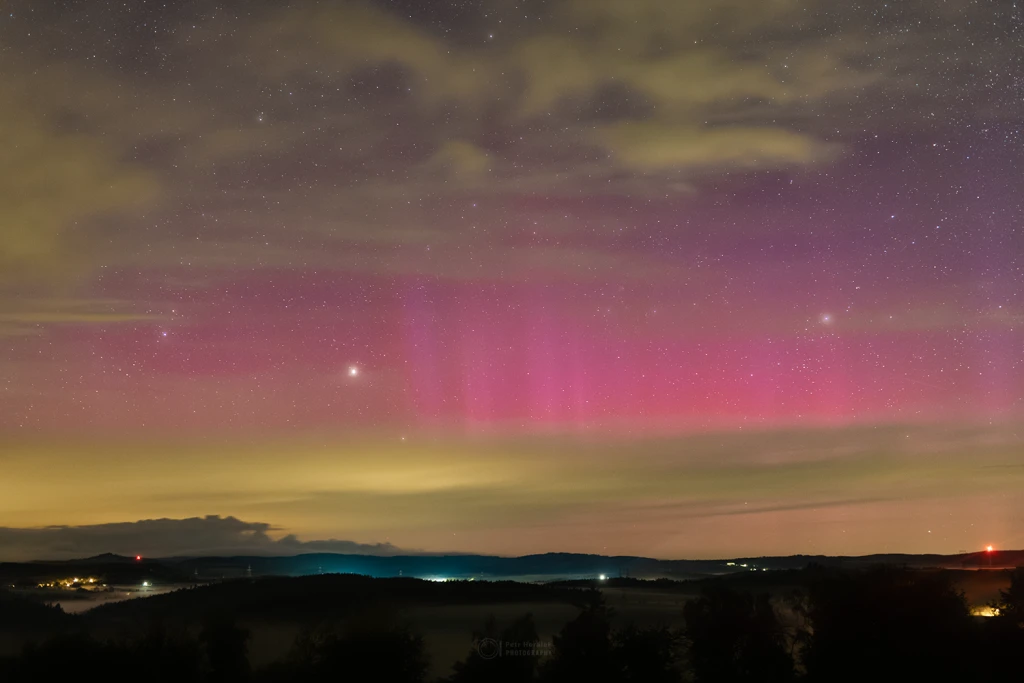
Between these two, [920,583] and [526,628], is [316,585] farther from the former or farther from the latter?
[920,583]

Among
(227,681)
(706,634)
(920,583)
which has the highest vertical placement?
(920,583)

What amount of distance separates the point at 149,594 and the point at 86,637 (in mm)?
25182

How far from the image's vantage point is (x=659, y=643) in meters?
45.3

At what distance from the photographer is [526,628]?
150 ft

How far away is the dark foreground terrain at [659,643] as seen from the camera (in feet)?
135

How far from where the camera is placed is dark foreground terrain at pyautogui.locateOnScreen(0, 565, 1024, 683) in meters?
41.1

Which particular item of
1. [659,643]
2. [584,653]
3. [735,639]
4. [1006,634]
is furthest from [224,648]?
[1006,634]

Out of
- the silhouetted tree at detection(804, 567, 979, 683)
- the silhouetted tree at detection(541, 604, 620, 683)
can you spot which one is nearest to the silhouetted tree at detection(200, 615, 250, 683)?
the silhouetted tree at detection(541, 604, 620, 683)

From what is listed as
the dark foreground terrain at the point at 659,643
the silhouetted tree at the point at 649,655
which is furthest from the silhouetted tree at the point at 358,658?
the silhouetted tree at the point at 649,655

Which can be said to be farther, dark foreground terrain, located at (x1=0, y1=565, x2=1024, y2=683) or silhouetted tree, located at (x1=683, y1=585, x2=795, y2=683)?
silhouetted tree, located at (x1=683, y1=585, x2=795, y2=683)

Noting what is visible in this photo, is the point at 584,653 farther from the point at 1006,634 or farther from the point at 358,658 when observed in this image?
the point at 1006,634

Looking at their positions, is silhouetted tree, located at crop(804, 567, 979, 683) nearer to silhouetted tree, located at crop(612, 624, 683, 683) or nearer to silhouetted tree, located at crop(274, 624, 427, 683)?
silhouetted tree, located at crop(612, 624, 683, 683)

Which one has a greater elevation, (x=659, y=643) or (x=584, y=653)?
(x=659, y=643)

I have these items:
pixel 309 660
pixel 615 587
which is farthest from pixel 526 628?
pixel 615 587
